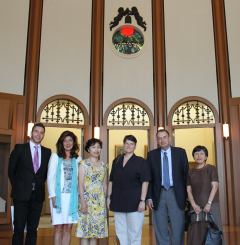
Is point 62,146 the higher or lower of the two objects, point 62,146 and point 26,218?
the higher

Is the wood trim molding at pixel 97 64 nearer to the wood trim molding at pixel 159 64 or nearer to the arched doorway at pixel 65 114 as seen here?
the arched doorway at pixel 65 114

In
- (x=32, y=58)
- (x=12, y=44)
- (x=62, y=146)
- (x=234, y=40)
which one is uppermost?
(x=234, y=40)

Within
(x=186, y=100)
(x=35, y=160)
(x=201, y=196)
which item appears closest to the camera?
(x=35, y=160)

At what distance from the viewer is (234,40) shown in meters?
6.98

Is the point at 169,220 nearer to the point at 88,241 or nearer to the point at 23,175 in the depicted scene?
the point at 88,241

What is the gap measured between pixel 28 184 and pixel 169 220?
1369 mm

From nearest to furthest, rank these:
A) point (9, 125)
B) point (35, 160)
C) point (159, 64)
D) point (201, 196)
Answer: point (35, 160)
point (201, 196)
point (9, 125)
point (159, 64)

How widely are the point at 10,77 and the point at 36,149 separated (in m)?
3.69

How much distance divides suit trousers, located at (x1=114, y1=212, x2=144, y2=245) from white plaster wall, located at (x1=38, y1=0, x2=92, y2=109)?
13.3ft

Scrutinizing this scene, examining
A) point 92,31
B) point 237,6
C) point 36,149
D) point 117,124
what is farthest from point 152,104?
point 36,149

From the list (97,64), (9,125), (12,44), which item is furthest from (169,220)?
(12,44)

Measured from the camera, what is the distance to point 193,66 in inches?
280

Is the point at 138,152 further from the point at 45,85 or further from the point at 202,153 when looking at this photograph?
the point at 202,153

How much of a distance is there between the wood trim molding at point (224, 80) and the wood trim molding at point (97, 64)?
7.84ft
